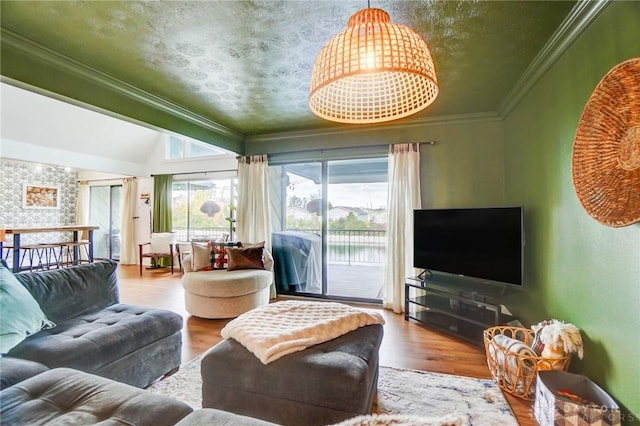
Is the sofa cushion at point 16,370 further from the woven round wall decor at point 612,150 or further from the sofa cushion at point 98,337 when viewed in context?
the woven round wall decor at point 612,150

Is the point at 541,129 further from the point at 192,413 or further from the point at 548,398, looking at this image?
the point at 192,413

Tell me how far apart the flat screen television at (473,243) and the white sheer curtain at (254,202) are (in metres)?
2.21

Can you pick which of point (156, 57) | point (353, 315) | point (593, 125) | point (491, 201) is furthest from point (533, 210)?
point (156, 57)

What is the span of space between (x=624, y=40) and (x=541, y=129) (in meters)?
1.03

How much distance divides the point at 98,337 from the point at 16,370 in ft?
1.33

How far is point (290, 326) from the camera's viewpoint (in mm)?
1853

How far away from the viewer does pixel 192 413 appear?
1.13 metres

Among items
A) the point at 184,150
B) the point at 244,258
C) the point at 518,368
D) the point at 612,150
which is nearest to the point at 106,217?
the point at 184,150

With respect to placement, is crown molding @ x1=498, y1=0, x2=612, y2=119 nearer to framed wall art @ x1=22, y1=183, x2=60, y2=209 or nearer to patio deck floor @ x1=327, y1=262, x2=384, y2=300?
patio deck floor @ x1=327, y1=262, x2=384, y2=300

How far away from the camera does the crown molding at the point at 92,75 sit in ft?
6.88

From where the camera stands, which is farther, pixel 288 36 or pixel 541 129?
pixel 541 129

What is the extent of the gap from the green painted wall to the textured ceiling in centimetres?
31

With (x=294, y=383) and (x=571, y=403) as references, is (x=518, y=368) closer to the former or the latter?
(x=571, y=403)

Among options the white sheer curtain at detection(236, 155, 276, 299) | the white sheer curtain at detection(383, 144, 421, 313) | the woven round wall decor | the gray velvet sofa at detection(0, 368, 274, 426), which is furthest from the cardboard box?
the white sheer curtain at detection(236, 155, 276, 299)
